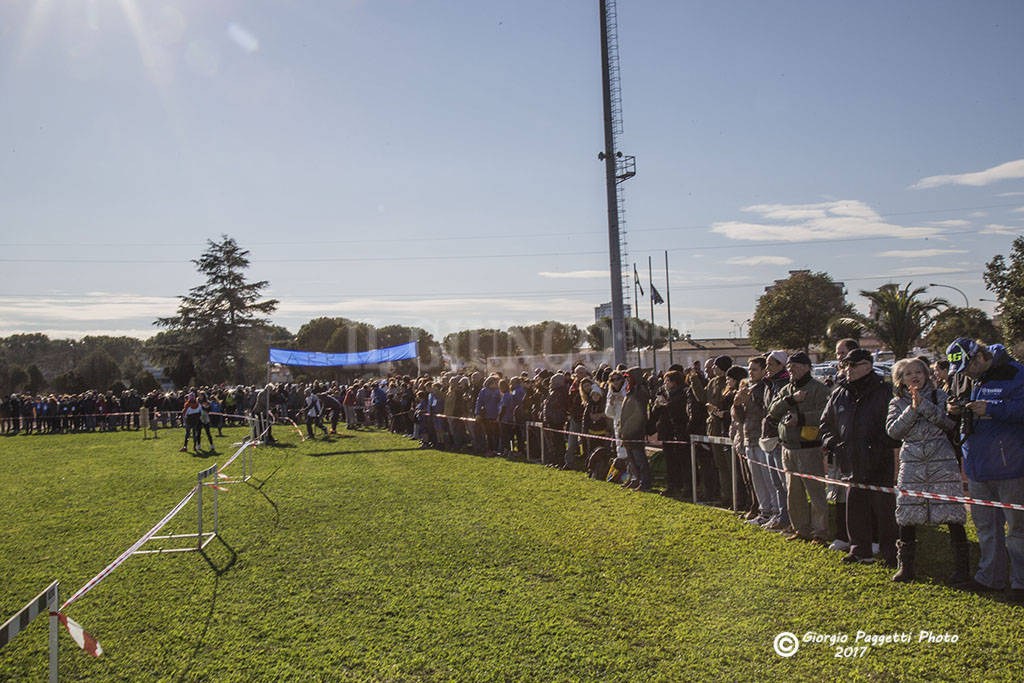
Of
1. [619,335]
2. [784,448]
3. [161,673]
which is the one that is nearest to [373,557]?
[161,673]

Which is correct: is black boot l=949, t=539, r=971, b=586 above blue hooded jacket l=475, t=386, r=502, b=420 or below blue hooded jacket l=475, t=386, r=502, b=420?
below

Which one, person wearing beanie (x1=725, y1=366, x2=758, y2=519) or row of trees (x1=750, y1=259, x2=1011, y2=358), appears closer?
person wearing beanie (x1=725, y1=366, x2=758, y2=519)

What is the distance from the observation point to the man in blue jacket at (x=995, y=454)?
581 cm

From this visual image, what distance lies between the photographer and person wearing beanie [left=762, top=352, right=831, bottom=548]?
7801 mm

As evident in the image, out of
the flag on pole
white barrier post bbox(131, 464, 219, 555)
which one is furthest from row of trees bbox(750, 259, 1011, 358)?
white barrier post bbox(131, 464, 219, 555)

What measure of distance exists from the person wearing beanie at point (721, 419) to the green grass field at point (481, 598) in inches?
33.3

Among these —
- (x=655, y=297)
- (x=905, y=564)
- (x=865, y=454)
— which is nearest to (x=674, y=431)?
(x=865, y=454)

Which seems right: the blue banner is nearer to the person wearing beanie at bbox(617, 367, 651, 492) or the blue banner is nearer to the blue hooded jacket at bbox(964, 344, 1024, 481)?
the person wearing beanie at bbox(617, 367, 651, 492)

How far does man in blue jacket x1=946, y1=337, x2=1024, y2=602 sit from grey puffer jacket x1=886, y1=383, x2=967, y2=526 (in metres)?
0.17

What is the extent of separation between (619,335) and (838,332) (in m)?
20.4

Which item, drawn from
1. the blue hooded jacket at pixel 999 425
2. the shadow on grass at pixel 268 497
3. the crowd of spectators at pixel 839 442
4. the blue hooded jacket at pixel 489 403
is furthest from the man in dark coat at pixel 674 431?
the blue hooded jacket at pixel 489 403

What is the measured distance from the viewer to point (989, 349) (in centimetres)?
614

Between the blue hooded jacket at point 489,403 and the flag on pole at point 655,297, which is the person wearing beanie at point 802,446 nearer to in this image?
the blue hooded jacket at point 489,403

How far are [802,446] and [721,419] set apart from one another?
289 cm
